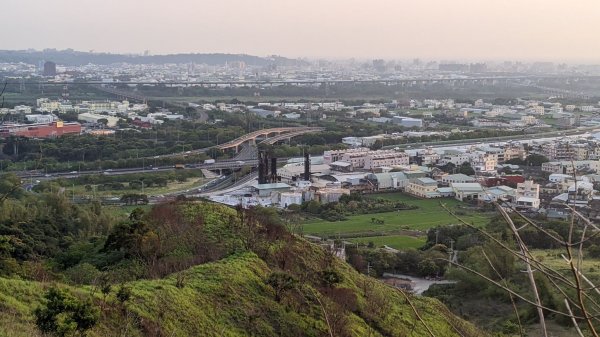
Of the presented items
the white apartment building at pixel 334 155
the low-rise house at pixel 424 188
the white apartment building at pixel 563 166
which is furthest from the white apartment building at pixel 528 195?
the white apartment building at pixel 334 155

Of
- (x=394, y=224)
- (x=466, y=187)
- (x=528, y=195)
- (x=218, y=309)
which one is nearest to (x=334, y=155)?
(x=466, y=187)

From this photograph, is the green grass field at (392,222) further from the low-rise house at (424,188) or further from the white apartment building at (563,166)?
the white apartment building at (563,166)

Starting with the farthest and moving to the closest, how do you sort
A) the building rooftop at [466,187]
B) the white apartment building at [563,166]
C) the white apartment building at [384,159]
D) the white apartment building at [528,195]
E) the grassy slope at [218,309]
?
1. the white apartment building at [384,159]
2. the white apartment building at [563,166]
3. the building rooftop at [466,187]
4. the white apartment building at [528,195]
5. the grassy slope at [218,309]

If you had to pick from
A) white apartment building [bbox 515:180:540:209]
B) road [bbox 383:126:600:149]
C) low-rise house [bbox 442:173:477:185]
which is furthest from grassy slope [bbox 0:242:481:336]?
road [bbox 383:126:600:149]

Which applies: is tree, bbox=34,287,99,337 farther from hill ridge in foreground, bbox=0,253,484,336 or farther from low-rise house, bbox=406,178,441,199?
low-rise house, bbox=406,178,441,199

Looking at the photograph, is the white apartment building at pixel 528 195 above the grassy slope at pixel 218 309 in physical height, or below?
below

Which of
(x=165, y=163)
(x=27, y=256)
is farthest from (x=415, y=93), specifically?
(x=27, y=256)
